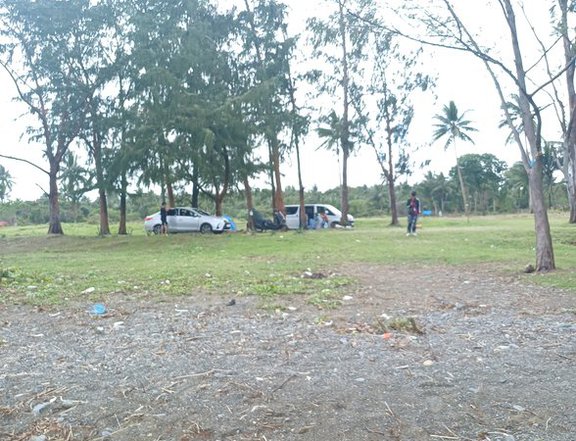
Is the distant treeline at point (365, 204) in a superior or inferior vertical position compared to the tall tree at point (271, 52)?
inferior

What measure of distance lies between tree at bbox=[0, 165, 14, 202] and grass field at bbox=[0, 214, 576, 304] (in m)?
46.6

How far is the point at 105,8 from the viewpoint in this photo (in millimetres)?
22938

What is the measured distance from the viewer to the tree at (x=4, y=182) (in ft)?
209

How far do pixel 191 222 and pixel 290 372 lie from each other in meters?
21.3

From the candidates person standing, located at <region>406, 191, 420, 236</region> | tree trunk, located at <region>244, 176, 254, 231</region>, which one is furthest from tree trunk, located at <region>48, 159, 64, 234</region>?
person standing, located at <region>406, 191, 420, 236</region>

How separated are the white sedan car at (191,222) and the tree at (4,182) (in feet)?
149

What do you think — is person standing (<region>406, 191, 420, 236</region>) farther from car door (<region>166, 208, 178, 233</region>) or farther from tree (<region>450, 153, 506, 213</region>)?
tree (<region>450, 153, 506, 213</region>)

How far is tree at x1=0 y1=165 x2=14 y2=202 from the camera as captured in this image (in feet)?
209

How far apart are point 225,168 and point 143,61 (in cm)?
586

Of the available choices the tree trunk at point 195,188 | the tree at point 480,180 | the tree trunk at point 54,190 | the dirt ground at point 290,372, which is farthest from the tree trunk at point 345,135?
the tree at point 480,180

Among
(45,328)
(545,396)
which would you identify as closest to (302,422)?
(545,396)

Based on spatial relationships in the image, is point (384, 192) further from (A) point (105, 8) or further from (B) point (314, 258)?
(B) point (314, 258)

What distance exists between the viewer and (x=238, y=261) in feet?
43.4

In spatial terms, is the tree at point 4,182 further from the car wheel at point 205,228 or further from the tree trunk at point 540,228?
the tree trunk at point 540,228
